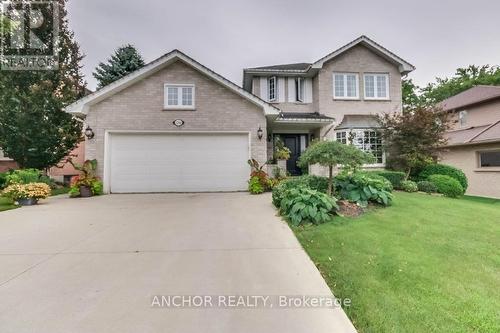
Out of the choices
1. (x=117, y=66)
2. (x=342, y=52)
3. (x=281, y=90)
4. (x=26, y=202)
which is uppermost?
(x=117, y=66)

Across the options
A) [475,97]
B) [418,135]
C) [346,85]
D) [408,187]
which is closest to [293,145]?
[346,85]

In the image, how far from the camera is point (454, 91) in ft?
104

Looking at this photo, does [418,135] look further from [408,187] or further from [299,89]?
[299,89]

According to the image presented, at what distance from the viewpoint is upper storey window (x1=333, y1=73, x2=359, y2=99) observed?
14.1 meters

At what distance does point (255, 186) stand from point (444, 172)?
899 cm

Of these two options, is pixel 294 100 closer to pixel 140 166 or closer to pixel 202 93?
pixel 202 93

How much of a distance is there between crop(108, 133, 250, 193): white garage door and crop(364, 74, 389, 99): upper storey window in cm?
811

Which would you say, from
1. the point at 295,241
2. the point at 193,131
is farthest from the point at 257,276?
the point at 193,131

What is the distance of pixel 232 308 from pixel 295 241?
2.17 m

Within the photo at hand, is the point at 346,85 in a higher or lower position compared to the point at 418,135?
higher

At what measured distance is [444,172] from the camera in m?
11.7

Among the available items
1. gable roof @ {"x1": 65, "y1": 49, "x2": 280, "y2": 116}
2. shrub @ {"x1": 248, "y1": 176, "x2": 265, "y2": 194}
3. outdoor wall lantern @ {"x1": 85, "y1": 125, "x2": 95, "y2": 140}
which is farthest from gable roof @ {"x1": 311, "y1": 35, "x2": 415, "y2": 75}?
outdoor wall lantern @ {"x1": 85, "y1": 125, "x2": 95, "y2": 140}

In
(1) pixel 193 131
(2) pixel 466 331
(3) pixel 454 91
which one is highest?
(3) pixel 454 91

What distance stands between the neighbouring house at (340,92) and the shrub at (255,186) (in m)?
4.16
